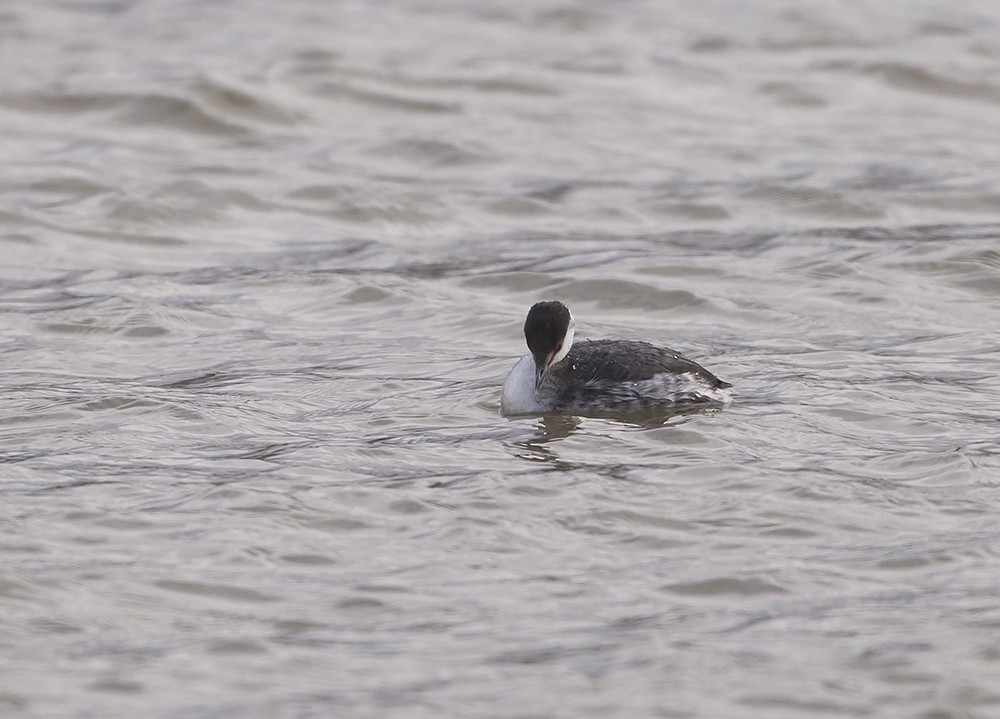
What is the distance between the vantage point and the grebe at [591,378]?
10633 millimetres

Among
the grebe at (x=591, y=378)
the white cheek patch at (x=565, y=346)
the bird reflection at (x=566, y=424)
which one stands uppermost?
the white cheek patch at (x=565, y=346)

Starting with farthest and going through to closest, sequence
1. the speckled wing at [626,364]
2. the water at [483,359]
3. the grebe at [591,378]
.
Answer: the speckled wing at [626,364], the grebe at [591,378], the water at [483,359]

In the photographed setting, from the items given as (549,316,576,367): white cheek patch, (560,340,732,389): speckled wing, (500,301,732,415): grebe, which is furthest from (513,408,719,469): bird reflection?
(549,316,576,367): white cheek patch

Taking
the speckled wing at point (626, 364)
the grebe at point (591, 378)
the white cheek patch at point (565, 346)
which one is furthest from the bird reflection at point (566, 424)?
the white cheek patch at point (565, 346)

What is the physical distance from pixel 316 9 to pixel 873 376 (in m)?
14.0

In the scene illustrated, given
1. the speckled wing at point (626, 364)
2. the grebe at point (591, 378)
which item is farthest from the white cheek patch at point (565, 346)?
the speckled wing at point (626, 364)

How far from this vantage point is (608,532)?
872 centimetres

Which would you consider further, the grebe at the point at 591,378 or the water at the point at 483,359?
the grebe at the point at 591,378

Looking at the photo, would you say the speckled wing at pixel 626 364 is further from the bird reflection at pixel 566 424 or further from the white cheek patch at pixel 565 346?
the bird reflection at pixel 566 424

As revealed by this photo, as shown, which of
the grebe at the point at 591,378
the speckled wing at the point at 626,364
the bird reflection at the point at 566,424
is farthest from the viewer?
the speckled wing at the point at 626,364

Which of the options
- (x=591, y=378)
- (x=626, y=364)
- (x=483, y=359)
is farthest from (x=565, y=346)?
(x=483, y=359)

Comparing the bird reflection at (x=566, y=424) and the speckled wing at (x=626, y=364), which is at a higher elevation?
the speckled wing at (x=626, y=364)

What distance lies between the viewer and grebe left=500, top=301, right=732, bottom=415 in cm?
1063

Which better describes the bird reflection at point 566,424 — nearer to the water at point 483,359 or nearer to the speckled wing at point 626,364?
the water at point 483,359
